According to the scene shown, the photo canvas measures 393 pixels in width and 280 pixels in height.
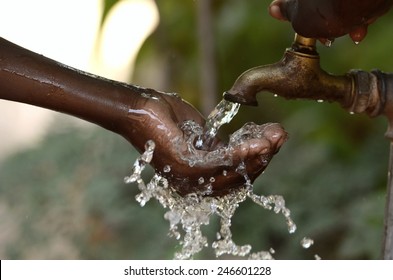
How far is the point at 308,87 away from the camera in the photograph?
991 millimetres

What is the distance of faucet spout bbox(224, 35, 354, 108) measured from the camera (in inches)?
38.1

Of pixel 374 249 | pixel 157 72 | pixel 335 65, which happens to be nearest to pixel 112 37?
pixel 157 72

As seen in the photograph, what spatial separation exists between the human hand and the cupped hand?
110 millimetres

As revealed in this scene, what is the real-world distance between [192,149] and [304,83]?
174 mm

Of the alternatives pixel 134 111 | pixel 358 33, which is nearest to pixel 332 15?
pixel 358 33

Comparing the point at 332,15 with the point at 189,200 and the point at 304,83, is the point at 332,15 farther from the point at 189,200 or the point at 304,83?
the point at 189,200

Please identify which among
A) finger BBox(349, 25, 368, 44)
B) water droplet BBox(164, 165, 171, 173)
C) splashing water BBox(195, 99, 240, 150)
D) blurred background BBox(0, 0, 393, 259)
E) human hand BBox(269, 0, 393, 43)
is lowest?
water droplet BBox(164, 165, 171, 173)

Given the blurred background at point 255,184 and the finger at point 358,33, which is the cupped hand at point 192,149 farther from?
the blurred background at point 255,184

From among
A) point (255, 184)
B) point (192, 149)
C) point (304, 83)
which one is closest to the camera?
point (192, 149)

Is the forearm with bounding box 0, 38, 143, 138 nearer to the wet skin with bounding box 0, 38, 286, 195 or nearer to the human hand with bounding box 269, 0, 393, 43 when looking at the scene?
the wet skin with bounding box 0, 38, 286, 195

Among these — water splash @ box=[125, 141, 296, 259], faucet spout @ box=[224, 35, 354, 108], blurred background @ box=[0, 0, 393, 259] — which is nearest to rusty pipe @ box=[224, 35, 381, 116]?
faucet spout @ box=[224, 35, 354, 108]

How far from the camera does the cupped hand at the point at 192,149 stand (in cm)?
88

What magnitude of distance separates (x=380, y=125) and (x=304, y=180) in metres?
0.23

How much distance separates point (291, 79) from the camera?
3.21 ft
